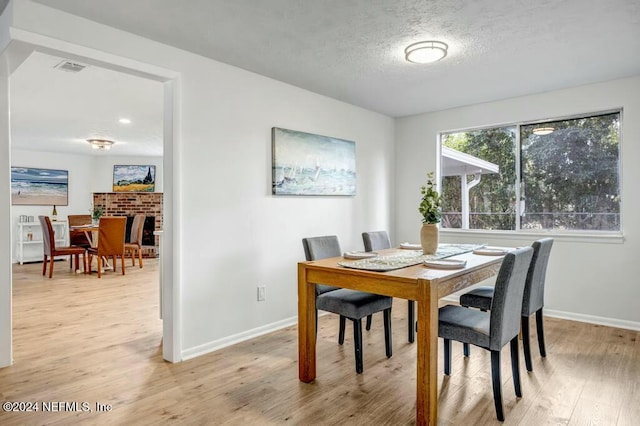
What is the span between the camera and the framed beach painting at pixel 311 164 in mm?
3602

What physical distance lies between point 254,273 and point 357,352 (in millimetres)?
1209

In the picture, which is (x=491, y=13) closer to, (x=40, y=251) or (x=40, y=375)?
(x=40, y=375)

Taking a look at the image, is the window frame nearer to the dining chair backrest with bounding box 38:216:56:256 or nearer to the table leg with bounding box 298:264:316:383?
the table leg with bounding box 298:264:316:383

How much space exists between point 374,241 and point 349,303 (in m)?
1.03

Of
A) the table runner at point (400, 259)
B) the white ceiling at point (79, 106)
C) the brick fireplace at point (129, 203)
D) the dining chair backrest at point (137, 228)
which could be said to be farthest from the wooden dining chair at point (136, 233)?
the table runner at point (400, 259)

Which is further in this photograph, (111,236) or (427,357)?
(111,236)

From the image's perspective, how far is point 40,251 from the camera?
26.6 feet

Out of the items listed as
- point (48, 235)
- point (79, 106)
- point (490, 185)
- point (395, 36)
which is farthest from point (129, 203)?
point (395, 36)

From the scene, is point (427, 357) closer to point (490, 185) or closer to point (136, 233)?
point (490, 185)

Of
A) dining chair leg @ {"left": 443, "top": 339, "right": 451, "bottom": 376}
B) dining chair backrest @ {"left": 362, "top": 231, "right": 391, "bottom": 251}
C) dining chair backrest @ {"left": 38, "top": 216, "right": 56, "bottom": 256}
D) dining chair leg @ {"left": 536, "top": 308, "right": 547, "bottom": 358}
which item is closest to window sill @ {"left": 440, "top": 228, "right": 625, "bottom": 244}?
dining chair backrest @ {"left": 362, "top": 231, "right": 391, "bottom": 251}

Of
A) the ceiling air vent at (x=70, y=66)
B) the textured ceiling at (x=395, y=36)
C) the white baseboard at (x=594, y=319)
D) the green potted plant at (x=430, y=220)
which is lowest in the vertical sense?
the white baseboard at (x=594, y=319)

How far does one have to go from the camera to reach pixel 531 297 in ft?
8.64

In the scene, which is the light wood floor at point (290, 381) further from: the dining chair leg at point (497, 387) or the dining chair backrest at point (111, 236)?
the dining chair backrest at point (111, 236)

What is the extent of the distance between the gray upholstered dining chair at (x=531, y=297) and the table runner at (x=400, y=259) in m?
0.36
